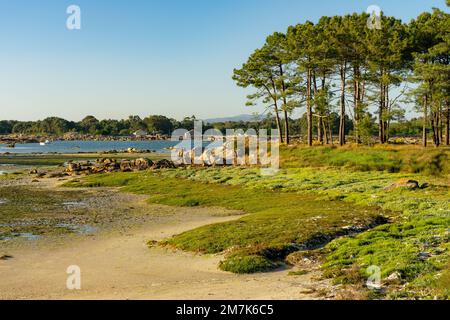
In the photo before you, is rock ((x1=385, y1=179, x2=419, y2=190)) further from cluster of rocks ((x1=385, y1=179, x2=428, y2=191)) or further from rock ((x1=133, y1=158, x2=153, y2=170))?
rock ((x1=133, y1=158, x2=153, y2=170))

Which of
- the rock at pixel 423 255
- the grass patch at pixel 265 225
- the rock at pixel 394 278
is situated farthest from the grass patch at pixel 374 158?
the rock at pixel 394 278

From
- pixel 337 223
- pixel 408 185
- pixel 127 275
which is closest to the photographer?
pixel 127 275

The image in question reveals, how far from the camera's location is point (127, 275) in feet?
63.0

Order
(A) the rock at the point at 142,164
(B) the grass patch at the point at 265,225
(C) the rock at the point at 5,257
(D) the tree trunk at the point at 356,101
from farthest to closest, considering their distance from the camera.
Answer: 1. (A) the rock at the point at 142,164
2. (D) the tree trunk at the point at 356,101
3. (C) the rock at the point at 5,257
4. (B) the grass patch at the point at 265,225

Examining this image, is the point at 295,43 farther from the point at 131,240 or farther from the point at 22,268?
the point at 22,268

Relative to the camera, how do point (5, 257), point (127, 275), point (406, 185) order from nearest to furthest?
1. point (127, 275)
2. point (5, 257)
3. point (406, 185)

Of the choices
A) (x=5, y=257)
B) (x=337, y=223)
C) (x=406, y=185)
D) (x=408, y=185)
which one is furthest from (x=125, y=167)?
(x=337, y=223)

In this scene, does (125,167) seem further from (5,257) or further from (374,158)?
(5,257)

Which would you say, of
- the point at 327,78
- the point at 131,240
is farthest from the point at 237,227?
the point at 327,78

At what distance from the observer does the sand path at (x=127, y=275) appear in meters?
16.1

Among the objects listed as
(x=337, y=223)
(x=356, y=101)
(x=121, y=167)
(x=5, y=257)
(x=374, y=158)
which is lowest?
(x=5, y=257)

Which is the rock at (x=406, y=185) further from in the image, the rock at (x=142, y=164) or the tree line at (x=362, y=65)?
the rock at (x=142, y=164)

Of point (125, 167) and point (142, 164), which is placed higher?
point (142, 164)
